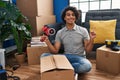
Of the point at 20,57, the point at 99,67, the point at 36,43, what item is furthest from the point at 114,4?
the point at 20,57

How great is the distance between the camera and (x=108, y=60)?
7.46 ft

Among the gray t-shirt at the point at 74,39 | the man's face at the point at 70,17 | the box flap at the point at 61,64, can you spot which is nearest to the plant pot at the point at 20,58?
the gray t-shirt at the point at 74,39

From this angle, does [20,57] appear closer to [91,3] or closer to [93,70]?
[93,70]

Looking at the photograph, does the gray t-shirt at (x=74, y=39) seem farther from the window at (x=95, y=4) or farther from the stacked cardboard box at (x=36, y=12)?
the window at (x=95, y=4)

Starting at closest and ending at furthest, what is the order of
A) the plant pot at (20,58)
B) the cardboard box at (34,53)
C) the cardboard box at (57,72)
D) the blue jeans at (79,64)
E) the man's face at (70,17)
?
the cardboard box at (57,72) → the blue jeans at (79,64) → the man's face at (70,17) → the cardboard box at (34,53) → the plant pot at (20,58)

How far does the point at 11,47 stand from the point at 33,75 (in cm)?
125

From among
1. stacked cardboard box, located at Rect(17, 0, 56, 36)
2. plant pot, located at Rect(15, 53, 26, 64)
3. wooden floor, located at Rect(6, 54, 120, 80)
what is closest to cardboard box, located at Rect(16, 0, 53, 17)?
stacked cardboard box, located at Rect(17, 0, 56, 36)

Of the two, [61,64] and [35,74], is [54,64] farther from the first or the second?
[35,74]

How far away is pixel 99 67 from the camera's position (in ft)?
8.06

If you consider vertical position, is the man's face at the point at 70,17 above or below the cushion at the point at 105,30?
above

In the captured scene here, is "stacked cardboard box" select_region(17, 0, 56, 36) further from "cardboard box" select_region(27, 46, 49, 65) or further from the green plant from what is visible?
"cardboard box" select_region(27, 46, 49, 65)

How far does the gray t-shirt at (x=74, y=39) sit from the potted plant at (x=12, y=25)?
0.83 m

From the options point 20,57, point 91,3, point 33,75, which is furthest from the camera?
point 91,3

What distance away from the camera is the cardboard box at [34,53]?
275 centimetres
